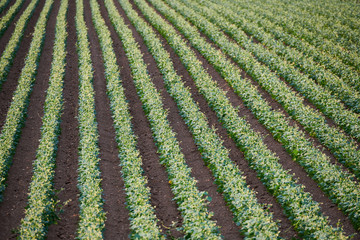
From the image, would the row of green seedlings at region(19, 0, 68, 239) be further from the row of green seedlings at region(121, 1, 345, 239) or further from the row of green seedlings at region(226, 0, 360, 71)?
the row of green seedlings at region(226, 0, 360, 71)

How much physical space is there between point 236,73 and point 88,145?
31.9ft

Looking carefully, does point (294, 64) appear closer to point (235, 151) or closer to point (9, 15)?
point (235, 151)

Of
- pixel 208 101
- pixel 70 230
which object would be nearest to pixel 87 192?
pixel 70 230

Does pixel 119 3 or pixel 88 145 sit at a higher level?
pixel 119 3

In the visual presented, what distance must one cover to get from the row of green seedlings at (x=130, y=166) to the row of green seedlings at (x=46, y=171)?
8.62 ft

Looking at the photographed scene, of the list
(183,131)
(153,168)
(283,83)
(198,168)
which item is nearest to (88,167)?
(153,168)

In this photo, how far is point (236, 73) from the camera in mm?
16438

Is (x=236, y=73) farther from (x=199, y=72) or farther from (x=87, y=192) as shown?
(x=87, y=192)

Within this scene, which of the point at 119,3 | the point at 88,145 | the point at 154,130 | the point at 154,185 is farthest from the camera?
the point at 119,3

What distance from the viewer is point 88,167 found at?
10.3 metres

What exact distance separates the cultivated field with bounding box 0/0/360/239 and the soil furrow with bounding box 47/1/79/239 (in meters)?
0.06

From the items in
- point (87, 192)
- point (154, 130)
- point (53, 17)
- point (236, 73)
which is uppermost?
point (53, 17)

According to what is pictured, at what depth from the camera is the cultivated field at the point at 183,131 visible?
8742 millimetres

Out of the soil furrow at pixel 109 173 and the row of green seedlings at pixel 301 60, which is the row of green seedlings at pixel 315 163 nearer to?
the row of green seedlings at pixel 301 60
